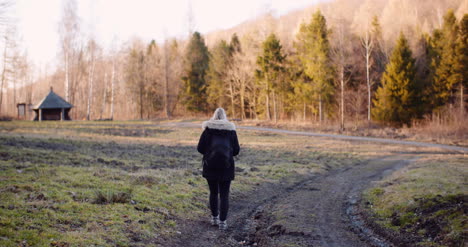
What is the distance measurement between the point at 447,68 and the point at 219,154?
38608 millimetres

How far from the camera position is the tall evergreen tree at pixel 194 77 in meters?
55.5

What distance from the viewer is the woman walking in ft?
21.0

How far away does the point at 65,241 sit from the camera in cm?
479

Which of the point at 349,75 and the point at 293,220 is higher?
the point at 349,75

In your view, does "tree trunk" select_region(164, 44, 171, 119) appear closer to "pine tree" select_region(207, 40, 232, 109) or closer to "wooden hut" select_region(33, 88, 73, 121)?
"pine tree" select_region(207, 40, 232, 109)

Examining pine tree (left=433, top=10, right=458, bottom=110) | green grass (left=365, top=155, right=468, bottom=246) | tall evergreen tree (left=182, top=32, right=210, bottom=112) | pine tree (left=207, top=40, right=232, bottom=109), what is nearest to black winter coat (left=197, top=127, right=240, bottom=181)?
green grass (left=365, top=155, right=468, bottom=246)

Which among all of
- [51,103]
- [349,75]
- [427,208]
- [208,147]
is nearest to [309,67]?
[349,75]

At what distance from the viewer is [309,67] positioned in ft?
124

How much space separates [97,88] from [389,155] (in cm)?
6235

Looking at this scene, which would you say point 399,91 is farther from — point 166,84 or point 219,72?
point 166,84

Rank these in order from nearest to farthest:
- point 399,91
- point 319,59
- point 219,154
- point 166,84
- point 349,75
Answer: point 219,154
point 399,91
point 319,59
point 349,75
point 166,84

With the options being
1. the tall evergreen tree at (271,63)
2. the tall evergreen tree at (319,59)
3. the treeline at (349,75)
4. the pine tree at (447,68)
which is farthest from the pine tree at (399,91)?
the tall evergreen tree at (271,63)

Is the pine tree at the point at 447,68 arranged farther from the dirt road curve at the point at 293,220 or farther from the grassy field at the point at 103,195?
the dirt road curve at the point at 293,220

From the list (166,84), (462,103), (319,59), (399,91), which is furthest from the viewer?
(166,84)
